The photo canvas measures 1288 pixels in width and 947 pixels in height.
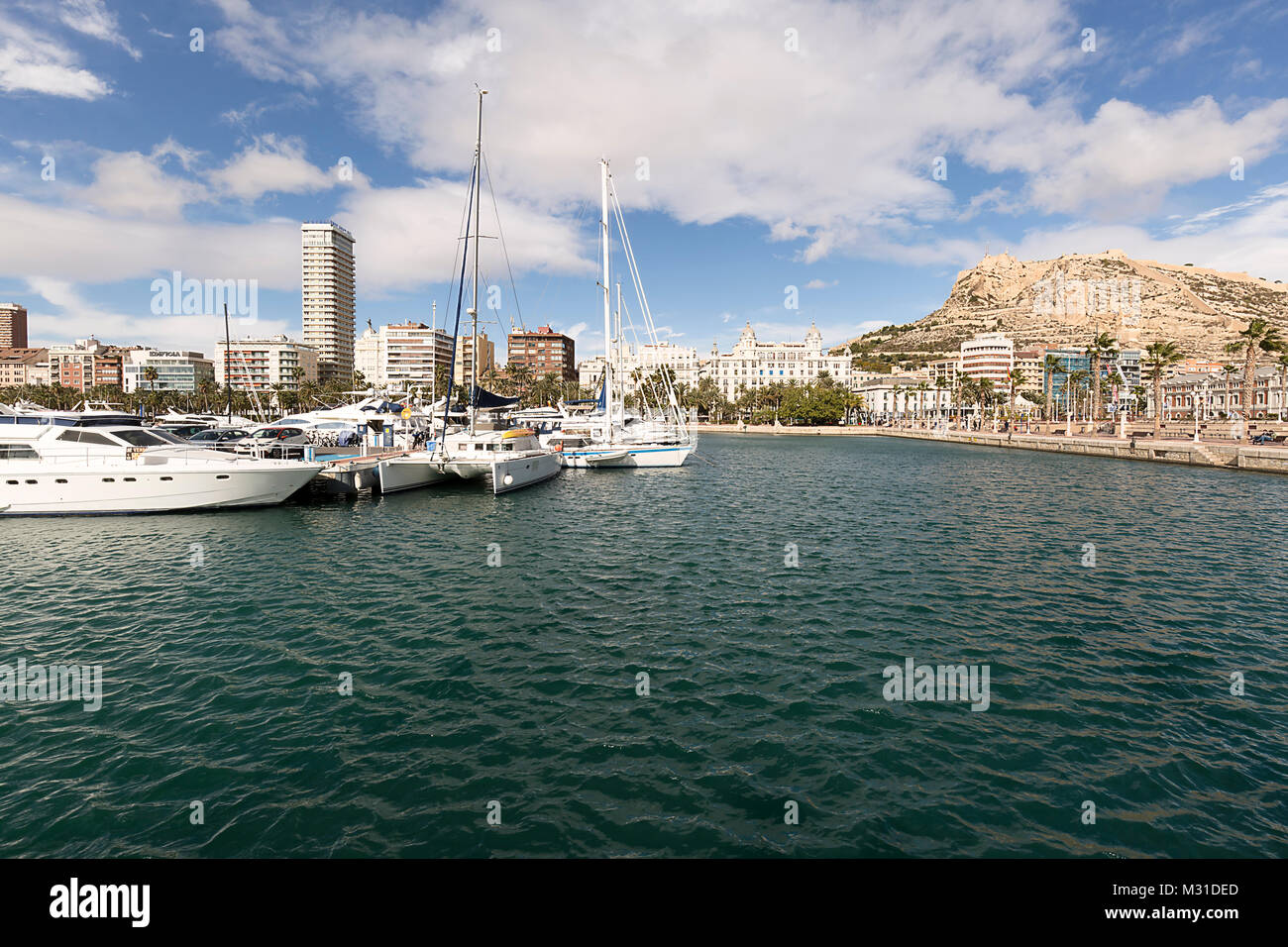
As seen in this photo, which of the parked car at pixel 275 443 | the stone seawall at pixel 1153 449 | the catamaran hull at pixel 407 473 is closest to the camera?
the parked car at pixel 275 443

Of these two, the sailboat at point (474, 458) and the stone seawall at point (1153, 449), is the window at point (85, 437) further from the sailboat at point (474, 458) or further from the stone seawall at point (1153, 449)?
the stone seawall at point (1153, 449)

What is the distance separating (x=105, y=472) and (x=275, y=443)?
837 centimetres

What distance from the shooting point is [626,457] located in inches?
2266

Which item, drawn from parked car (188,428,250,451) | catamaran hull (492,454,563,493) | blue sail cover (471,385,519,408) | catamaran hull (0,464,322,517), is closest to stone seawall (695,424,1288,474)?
catamaran hull (492,454,563,493)

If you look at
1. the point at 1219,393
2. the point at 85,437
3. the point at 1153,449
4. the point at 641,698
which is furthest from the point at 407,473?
the point at 1219,393

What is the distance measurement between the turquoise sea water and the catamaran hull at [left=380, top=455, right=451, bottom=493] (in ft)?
41.0

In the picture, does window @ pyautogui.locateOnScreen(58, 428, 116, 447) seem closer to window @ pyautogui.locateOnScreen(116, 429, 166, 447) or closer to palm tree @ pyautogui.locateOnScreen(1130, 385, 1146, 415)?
window @ pyautogui.locateOnScreen(116, 429, 166, 447)

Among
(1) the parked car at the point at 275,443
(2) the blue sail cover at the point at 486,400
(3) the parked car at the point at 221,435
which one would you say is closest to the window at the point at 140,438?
(1) the parked car at the point at 275,443

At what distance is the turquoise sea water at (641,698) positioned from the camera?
26.8 feet

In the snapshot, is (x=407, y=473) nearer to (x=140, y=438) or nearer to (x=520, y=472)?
(x=520, y=472)

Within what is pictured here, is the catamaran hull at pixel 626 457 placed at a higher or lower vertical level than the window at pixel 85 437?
lower

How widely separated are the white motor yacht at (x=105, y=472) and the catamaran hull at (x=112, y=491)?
4 centimetres
